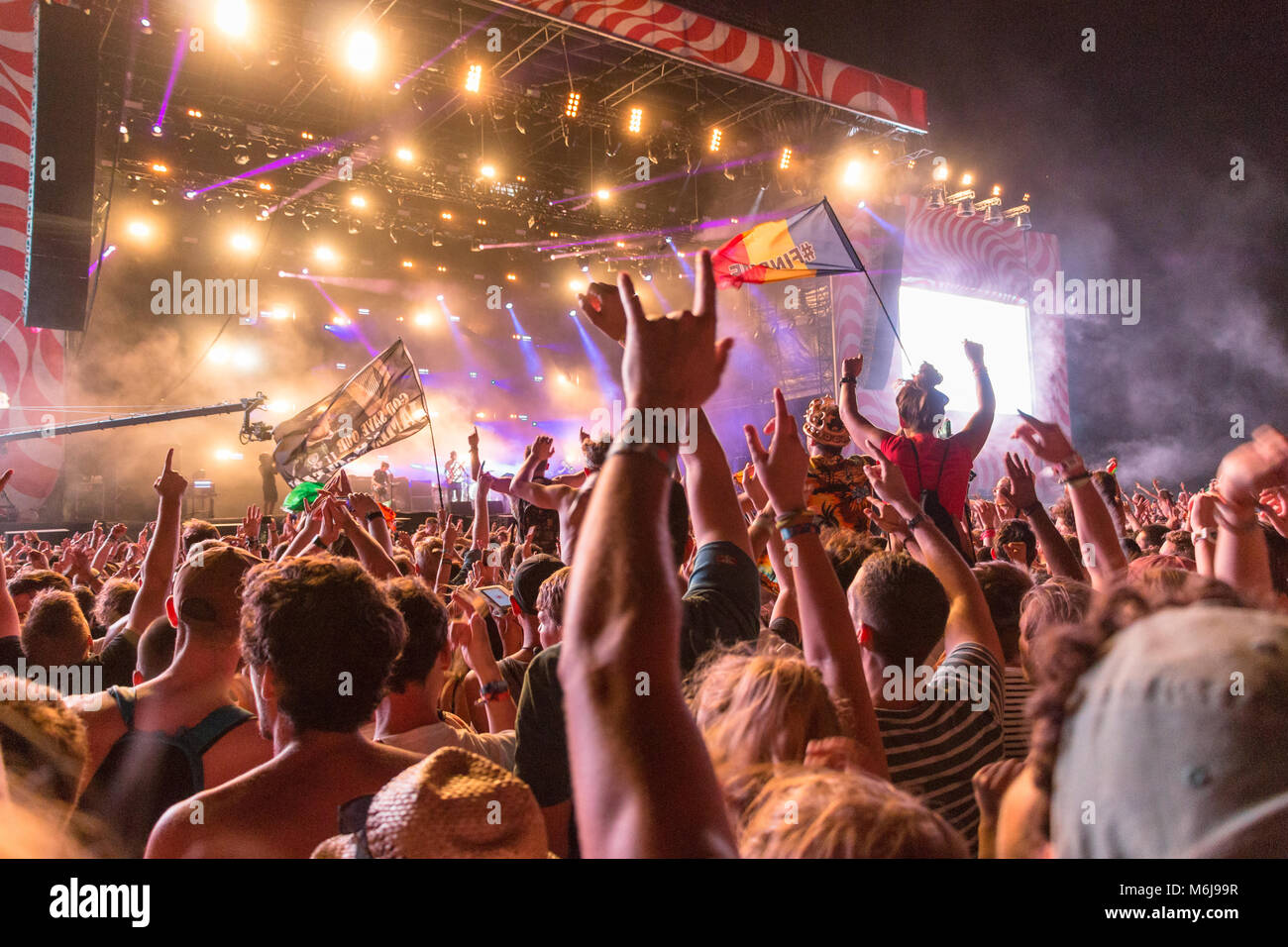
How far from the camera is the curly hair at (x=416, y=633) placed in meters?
2.21

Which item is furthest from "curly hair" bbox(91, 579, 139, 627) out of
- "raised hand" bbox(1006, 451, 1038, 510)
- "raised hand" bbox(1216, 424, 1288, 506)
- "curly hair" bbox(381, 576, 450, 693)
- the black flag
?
"raised hand" bbox(1216, 424, 1288, 506)

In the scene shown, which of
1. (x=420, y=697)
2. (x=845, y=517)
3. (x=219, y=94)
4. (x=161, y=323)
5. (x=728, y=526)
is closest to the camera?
(x=728, y=526)

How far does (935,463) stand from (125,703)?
3303 millimetres

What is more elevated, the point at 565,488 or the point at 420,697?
the point at 565,488

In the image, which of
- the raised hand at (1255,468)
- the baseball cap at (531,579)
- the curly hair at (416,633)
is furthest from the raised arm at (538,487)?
the raised hand at (1255,468)

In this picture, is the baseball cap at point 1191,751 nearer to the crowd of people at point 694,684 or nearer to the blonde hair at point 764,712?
the crowd of people at point 694,684

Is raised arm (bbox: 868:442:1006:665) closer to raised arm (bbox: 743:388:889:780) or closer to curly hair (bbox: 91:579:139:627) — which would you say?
raised arm (bbox: 743:388:889:780)

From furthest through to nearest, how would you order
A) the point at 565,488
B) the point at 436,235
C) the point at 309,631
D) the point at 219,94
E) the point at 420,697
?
1. the point at 436,235
2. the point at 219,94
3. the point at 565,488
4. the point at 420,697
5. the point at 309,631

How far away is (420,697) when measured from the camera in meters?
2.23

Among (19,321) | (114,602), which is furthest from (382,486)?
(114,602)

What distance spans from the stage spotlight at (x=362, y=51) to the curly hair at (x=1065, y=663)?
12859 millimetres

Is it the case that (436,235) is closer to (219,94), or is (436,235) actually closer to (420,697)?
(219,94)
